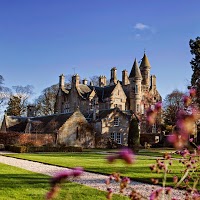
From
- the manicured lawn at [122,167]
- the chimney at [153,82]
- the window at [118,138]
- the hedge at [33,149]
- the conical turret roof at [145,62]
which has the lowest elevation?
the manicured lawn at [122,167]

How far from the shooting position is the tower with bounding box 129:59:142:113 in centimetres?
5650

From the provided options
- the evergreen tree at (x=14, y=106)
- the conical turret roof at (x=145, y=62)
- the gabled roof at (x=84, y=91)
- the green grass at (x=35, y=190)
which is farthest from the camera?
the conical turret roof at (x=145, y=62)

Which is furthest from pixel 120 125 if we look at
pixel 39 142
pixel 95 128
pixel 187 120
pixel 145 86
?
pixel 187 120

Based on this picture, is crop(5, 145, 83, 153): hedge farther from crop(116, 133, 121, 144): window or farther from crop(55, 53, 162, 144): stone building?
crop(55, 53, 162, 144): stone building

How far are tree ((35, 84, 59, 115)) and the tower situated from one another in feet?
53.7

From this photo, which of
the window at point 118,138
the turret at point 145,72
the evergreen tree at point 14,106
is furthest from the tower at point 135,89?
the evergreen tree at point 14,106

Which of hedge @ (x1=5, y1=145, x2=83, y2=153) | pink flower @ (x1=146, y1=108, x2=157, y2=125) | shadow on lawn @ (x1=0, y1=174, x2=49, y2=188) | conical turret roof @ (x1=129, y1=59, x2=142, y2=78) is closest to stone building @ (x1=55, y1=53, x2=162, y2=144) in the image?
conical turret roof @ (x1=129, y1=59, x2=142, y2=78)

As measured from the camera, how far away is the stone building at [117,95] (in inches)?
2104

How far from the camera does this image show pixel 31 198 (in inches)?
328

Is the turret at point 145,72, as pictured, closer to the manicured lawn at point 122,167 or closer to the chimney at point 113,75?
the chimney at point 113,75

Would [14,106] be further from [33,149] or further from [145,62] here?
[33,149]

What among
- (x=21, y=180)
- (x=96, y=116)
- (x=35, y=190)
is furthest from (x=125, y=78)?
(x=35, y=190)

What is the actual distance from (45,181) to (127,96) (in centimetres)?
4765

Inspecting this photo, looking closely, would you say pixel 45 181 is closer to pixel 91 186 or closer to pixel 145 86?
pixel 91 186
